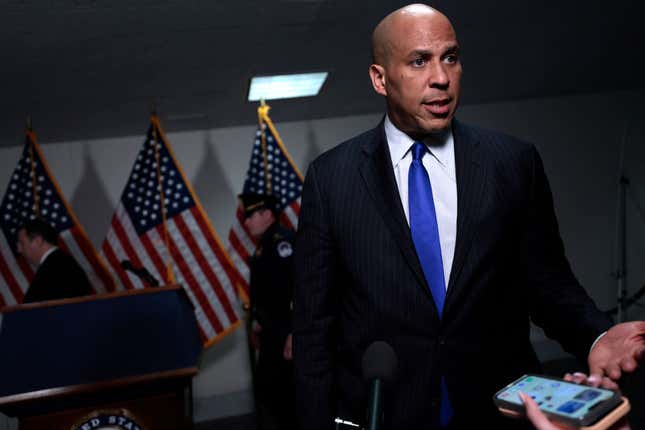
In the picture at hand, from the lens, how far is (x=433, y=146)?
132cm

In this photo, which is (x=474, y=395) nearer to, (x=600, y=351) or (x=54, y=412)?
(x=600, y=351)

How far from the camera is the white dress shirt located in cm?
124

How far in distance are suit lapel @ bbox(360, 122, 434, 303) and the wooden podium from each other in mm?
1440

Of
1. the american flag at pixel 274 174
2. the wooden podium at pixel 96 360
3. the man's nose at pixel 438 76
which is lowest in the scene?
the wooden podium at pixel 96 360

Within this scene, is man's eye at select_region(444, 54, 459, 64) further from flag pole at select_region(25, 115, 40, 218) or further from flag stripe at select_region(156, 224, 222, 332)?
flag pole at select_region(25, 115, 40, 218)

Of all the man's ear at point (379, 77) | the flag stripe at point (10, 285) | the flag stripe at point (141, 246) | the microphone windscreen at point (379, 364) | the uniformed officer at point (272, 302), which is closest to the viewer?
the microphone windscreen at point (379, 364)

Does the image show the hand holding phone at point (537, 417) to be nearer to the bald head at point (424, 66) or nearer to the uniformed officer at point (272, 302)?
the bald head at point (424, 66)

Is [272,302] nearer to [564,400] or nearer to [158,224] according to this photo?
[158,224]

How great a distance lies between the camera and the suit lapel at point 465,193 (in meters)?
1.19

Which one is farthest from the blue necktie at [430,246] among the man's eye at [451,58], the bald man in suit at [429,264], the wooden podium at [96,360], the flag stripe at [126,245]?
the flag stripe at [126,245]

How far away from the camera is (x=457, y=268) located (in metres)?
1.19

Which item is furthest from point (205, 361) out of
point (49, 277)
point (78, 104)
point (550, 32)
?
point (550, 32)

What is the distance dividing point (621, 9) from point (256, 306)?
317 cm

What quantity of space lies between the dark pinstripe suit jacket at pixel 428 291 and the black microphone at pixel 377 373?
0.33m
